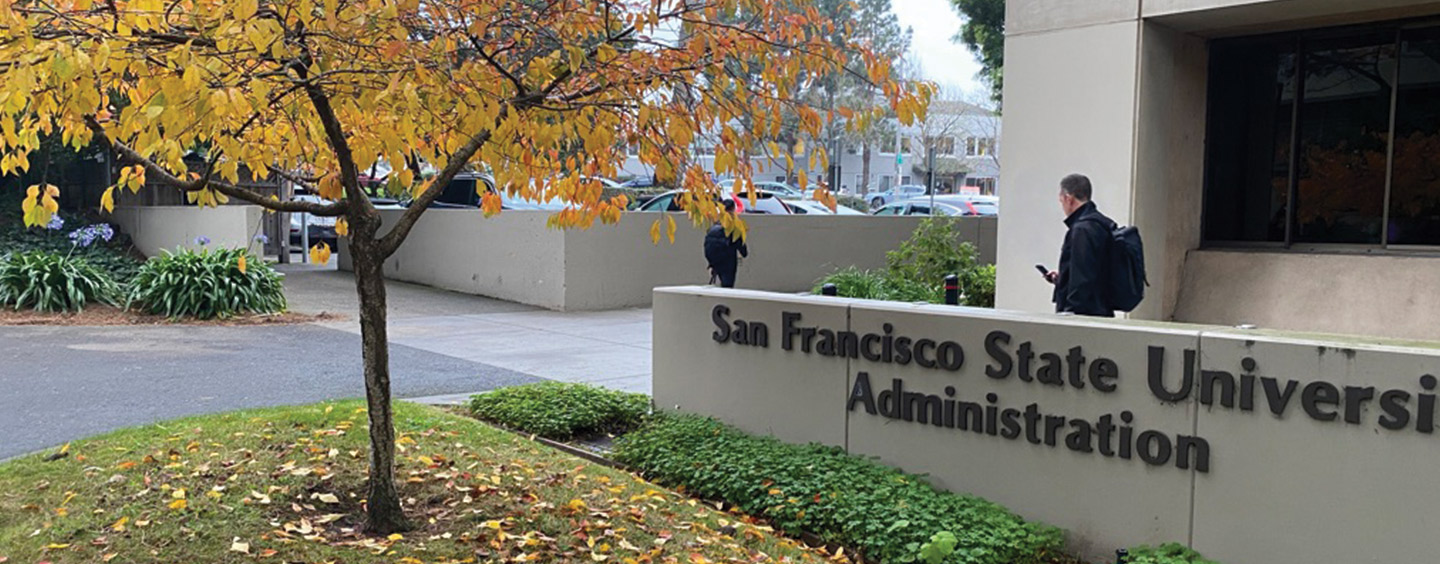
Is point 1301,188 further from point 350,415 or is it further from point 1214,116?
point 350,415

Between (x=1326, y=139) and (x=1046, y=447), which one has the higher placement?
(x=1326, y=139)

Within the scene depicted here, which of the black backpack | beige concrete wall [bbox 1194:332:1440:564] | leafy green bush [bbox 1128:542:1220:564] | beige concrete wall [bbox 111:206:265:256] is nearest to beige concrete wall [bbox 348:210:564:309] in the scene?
beige concrete wall [bbox 111:206:265:256]

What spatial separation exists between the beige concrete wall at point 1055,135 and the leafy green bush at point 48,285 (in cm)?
1166

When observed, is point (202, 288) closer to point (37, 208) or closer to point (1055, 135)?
point (1055, 135)

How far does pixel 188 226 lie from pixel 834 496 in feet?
52.4

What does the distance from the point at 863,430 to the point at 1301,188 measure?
568cm

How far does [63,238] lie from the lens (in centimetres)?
1892

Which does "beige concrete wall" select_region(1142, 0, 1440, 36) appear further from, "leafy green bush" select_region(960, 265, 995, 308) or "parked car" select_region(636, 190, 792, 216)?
"parked car" select_region(636, 190, 792, 216)

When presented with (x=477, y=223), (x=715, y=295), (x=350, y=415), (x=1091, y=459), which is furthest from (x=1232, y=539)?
(x=477, y=223)

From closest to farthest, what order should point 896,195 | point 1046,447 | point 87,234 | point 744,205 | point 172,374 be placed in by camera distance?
point 1046,447, point 172,374, point 87,234, point 744,205, point 896,195

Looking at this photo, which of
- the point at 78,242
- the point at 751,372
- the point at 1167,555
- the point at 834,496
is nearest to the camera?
the point at 1167,555

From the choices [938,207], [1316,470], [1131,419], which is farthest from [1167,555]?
[938,207]

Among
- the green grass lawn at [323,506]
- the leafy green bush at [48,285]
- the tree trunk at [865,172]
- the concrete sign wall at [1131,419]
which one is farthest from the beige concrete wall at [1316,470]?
the tree trunk at [865,172]

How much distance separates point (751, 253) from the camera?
1852 cm
